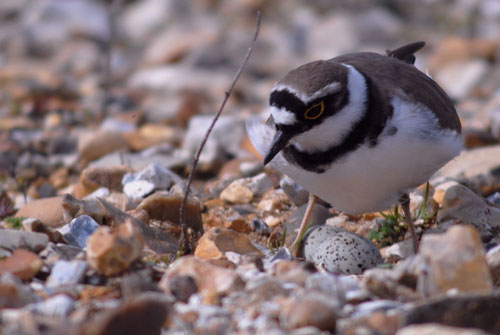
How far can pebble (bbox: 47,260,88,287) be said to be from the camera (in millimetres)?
Result: 2943

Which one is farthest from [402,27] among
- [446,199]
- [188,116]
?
[446,199]

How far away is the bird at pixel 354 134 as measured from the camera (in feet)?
11.0

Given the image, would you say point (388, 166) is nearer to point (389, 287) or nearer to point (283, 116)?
point (283, 116)

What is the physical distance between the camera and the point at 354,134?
3.35 meters

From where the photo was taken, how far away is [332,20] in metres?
12.0

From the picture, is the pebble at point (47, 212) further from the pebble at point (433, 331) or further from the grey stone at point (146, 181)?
the pebble at point (433, 331)

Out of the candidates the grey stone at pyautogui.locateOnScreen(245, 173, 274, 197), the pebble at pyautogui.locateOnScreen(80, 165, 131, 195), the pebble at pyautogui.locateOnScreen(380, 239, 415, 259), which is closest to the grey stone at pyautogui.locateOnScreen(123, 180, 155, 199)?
the pebble at pyautogui.locateOnScreen(80, 165, 131, 195)

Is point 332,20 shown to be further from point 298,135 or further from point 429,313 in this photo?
point 429,313

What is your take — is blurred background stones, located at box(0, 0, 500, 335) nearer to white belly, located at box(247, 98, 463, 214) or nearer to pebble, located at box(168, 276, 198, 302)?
pebble, located at box(168, 276, 198, 302)

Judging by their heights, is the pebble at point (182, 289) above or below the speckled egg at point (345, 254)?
above

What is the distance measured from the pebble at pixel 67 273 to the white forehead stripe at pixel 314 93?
47.6 inches

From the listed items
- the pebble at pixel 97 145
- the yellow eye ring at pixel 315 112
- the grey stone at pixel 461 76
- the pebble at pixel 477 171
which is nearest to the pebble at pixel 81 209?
the yellow eye ring at pixel 315 112

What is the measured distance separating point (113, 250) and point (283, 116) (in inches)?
40.2

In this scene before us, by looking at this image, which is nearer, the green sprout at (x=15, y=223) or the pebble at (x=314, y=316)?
the pebble at (x=314, y=316)
